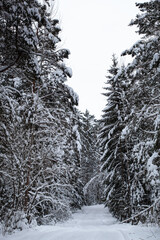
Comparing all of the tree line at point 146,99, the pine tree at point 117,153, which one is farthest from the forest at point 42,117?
the pine tree at point 117,153

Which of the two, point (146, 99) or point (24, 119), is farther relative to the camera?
point (146, 99)

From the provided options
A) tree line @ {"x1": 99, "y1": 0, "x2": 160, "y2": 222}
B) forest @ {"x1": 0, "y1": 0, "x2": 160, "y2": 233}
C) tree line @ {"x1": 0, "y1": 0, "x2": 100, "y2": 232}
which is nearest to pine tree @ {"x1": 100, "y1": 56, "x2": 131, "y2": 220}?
tree line @ {"x1": 99, "y1": 0, "x2": 160, "y2": 222}

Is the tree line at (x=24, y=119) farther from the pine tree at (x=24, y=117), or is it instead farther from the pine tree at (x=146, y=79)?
the pine tree at (x=146, y=79)

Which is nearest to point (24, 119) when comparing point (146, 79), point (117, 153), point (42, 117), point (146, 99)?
point (42, 117)

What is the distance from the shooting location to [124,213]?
500 inches

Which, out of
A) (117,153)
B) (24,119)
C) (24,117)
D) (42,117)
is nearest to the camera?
(24,119)

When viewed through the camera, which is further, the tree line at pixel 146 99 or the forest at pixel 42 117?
the tree line at pixel 146 99

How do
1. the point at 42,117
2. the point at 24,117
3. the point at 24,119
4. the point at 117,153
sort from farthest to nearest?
the point at 117,153 → the point at 42,117 → the point at 24,117 → the point at 24,119

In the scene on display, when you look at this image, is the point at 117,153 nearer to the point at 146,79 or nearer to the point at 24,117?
the point at 146,79

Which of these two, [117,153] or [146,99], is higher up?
[146,99]

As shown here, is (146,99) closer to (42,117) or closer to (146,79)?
(146,79)

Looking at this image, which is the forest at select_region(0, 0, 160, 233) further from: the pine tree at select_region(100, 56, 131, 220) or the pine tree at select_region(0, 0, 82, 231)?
the pine tree at select_region(100, 56, 131, 220)

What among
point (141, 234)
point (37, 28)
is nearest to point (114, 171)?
point (141, 234)

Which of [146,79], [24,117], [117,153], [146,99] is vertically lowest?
[117,153]
